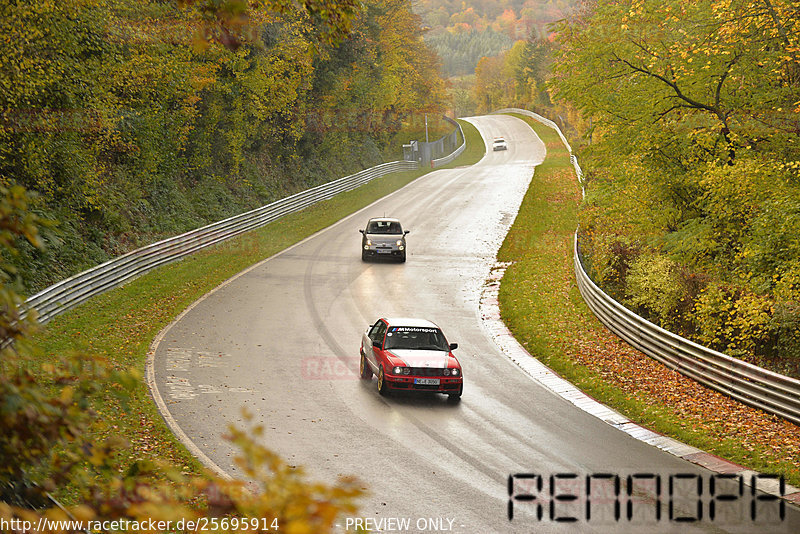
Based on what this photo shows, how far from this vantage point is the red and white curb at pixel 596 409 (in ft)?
37.2

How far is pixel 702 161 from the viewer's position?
21469 mm

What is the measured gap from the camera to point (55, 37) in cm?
2002

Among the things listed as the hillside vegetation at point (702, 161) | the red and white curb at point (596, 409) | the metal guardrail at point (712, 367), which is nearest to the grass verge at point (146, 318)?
the red and white curb at point (596, 409)

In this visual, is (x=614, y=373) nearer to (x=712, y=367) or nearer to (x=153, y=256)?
(x=712, y=367)

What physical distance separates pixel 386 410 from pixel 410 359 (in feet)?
4.28

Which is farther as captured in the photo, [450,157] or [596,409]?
[450,157]

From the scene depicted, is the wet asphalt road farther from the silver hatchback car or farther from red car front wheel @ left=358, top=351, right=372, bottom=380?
the silver hatchback car

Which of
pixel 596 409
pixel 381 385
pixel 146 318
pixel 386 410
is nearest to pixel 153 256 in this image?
pixel 146 318

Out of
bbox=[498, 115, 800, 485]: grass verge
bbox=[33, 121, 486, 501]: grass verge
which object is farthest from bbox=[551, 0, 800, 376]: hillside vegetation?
bbox=[33, 121, 486, 501]: grass verge

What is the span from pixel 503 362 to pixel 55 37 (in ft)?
50.6

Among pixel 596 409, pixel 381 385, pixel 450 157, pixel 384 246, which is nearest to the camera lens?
pixel 596 409

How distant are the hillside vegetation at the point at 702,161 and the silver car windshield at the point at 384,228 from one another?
928 cm

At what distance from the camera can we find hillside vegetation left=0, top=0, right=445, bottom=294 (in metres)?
18.8

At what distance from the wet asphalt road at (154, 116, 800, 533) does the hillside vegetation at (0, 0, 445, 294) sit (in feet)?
17.1
